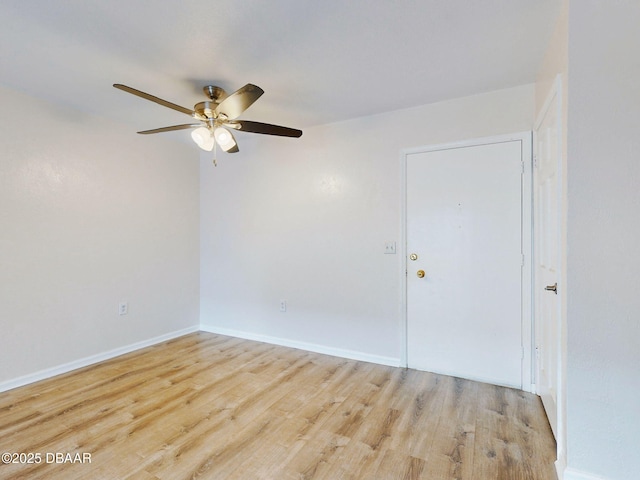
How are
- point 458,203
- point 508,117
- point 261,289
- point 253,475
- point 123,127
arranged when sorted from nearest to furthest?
point 253,475 → point 508,117 → point 458,203 → point 123,127 → point 261,289

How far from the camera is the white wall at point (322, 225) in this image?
275cm

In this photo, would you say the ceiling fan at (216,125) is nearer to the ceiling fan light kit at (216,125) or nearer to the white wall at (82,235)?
the ceiling fan light kit at (216,125)

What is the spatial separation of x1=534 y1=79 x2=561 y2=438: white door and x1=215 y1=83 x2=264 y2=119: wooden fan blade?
158 cm

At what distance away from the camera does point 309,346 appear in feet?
10.7

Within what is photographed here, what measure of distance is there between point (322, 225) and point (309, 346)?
1266mm

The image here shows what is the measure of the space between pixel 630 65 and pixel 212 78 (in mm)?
2281

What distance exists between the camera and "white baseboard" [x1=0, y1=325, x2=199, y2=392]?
8.01 ft

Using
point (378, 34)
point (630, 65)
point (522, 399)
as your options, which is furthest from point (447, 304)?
point (378, 34)

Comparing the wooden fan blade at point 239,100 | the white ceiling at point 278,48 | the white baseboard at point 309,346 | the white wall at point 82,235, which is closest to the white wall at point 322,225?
the white baseboard at point 309,346

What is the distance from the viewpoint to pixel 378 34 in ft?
5.77

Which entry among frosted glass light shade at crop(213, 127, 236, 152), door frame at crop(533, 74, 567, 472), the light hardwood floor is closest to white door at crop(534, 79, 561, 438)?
door frame at crop(533, 74, 567, 472)

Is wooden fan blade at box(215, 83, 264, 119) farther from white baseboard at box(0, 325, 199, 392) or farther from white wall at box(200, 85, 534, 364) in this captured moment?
white baseboard at box(0, 325, 199, 392)

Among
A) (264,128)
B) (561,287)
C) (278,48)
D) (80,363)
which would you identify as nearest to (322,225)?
(264,128)

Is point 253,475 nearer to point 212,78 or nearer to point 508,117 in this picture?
point 212,78
